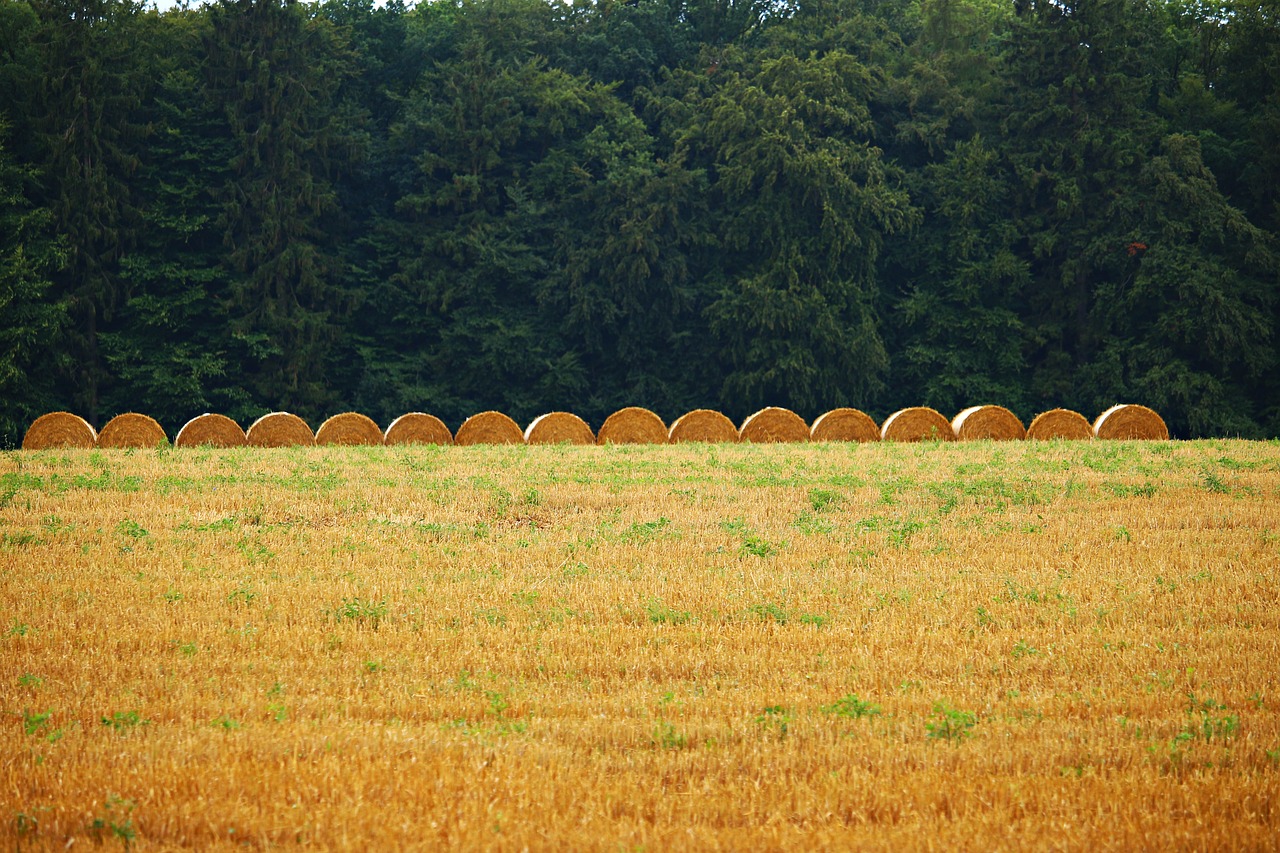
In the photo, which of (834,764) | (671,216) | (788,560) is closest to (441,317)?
(671,216)

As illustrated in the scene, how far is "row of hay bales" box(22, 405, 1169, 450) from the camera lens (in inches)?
1143

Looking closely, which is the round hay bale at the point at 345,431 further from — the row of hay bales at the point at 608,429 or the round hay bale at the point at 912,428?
the round hay bale at the point at 912,428

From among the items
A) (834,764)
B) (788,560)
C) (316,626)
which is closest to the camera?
(834,764)

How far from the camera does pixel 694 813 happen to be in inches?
254

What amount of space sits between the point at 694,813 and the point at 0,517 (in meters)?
11.8

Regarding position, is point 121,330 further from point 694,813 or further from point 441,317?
point 694,813

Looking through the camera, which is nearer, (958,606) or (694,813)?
(694,813)

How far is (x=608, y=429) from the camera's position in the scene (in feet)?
101

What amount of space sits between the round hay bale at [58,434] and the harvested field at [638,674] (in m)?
12.3

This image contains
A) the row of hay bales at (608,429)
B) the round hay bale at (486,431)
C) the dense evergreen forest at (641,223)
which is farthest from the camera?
the dense evergreen forest at (641,223)

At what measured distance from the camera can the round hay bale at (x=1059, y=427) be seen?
3133cm

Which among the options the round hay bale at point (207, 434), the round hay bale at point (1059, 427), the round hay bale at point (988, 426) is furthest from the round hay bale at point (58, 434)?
the round hay bale at point (1059, 427)

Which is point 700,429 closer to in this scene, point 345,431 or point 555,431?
point 555,431

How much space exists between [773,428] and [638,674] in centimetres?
2271
